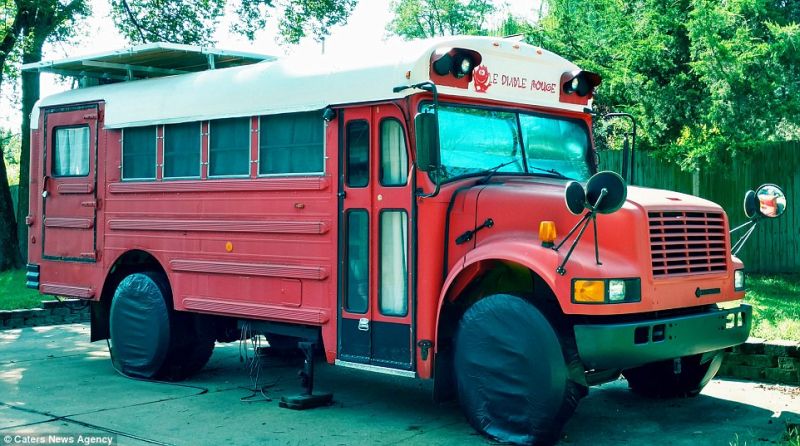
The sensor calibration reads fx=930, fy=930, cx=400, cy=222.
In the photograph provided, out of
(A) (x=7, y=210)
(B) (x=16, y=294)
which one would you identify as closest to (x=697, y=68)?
(B) (x=16, y=294)

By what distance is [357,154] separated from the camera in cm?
693

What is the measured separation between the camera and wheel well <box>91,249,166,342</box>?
8.86 m

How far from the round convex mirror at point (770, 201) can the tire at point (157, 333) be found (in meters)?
4.82

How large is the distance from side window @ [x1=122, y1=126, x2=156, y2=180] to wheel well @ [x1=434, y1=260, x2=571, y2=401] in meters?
3.53

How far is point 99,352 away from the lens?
33.7ft

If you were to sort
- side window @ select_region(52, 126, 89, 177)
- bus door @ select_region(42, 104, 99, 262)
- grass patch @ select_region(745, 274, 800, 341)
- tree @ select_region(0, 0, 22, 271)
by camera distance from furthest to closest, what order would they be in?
tree @ select_region(0, 0, 22, 271) → side window @ select_region(52, 126, 89, 177) → bus door @ select_region(42, 104, 99, 262) → grass patch @ select_region(745, 274, 800, 341)

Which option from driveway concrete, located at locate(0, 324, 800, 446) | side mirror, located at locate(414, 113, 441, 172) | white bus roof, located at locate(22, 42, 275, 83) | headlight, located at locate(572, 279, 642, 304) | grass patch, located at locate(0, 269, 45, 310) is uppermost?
white bus roof, located at locate(22, 42, 275, 83)

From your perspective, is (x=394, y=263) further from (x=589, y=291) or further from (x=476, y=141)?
(x=589, y=291)

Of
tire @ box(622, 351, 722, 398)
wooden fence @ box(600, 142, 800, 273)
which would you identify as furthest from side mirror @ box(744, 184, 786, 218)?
wooden fence @ box(600, 142, 800, 273)

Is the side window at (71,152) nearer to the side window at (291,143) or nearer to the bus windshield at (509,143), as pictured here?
the side window at (291,143)

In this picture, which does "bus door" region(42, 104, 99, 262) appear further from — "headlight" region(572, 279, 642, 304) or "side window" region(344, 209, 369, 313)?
"headlight" region(572, 279, 642, 304)

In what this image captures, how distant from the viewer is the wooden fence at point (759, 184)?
13633 mm

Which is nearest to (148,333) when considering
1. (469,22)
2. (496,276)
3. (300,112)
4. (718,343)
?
(300,112)

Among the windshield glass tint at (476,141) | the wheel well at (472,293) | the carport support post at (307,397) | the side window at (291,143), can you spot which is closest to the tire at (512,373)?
the wheel well at (472,293)
